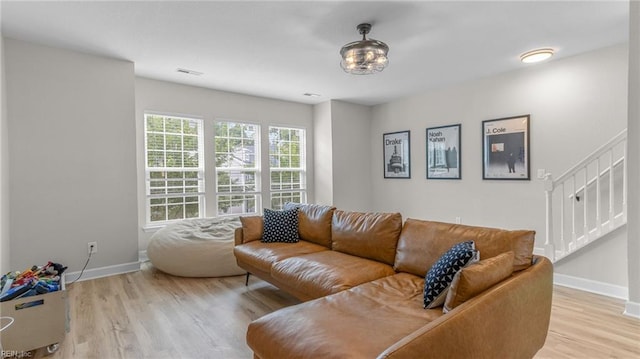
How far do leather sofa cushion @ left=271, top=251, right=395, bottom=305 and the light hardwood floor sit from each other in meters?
0.46

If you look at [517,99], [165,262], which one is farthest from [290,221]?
[517,99]

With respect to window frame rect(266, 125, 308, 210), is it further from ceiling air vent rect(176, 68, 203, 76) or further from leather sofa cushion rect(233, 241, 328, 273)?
leather sofa cushion rect(233, 241, 328, 273)

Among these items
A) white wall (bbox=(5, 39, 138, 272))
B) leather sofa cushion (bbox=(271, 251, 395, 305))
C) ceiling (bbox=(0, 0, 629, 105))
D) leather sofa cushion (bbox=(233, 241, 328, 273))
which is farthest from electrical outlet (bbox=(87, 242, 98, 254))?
leather sofa cushion (bbox=(271, 251, 395, 305))

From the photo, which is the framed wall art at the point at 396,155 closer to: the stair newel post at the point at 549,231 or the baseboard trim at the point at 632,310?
the stair newel post at the point at 549,231

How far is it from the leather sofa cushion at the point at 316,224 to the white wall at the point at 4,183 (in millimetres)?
2633

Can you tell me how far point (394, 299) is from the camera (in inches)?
71.5

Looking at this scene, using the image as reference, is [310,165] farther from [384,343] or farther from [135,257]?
[384,343]

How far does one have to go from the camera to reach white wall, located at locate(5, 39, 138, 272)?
3086 mm

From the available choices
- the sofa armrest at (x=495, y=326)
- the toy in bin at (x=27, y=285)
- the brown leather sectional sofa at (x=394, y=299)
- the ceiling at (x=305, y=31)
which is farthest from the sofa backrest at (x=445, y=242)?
the toy in bin at (x=27, y=285)

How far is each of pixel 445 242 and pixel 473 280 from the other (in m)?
0.64

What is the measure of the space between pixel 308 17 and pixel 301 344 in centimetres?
243

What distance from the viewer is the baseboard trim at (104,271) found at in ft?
10.9

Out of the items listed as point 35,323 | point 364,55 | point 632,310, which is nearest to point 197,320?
point 35,323

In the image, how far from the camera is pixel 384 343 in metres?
1.32
